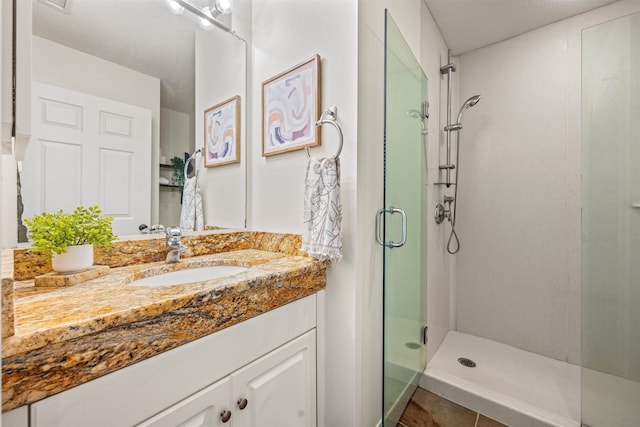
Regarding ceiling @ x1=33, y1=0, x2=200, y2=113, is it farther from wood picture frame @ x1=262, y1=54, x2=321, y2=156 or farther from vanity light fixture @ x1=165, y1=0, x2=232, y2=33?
wood picture frame @ x1=262, y1=54, x2=321, y2=156

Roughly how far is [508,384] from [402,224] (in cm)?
127

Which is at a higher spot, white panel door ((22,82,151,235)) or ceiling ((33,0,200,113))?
ceiling ((33,0,200,113))

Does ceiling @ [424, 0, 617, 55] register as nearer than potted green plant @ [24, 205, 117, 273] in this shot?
No

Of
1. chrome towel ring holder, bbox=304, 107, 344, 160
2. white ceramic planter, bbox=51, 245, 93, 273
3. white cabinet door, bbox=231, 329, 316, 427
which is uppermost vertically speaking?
chrome towel ring holder, bbox=304, 107, 344, 160

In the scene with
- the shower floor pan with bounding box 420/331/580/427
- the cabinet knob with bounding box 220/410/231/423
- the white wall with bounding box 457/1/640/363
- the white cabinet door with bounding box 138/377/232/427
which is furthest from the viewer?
the white wall with bounding box 457/1/640/363

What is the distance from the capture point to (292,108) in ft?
4.45

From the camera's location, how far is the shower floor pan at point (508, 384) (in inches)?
55.4

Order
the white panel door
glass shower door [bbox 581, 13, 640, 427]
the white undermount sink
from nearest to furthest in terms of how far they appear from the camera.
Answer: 1. the white panel door
2. the white undermount sink
3. glass shower door [bbox 581, 13, 640, 427]

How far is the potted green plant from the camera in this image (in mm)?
849

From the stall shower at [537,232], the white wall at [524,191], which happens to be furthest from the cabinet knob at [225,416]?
the white wall at [524,191]

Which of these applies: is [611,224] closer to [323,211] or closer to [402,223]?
[402,223]

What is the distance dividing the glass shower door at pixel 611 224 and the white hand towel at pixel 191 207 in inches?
77.6

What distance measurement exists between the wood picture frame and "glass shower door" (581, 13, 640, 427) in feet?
4.61

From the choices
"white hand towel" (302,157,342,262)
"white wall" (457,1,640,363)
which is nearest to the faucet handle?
"white hand towel" (302,157,342,262)
